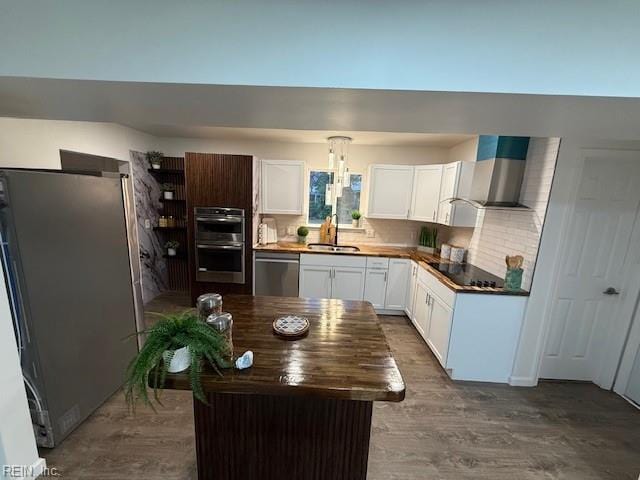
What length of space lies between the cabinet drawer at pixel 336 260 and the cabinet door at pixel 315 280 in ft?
0.25

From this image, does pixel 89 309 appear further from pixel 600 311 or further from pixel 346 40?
pixel 600 311

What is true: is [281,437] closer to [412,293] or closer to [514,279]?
[514,279]

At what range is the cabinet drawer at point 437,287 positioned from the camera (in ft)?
8.14

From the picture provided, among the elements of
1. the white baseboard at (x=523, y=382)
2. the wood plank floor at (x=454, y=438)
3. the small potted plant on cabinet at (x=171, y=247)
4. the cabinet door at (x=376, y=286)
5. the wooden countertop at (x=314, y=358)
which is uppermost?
the wooden countertop at (x=314, y=358)

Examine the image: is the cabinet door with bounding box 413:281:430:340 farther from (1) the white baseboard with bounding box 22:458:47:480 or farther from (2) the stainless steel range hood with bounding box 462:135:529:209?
(1) the white baseboard with bounding box 22:458:47:480

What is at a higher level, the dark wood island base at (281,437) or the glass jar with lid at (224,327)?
the glass jar with lid at (224,327)

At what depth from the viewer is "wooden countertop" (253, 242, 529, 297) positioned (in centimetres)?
237

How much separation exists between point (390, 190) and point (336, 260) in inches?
50.4

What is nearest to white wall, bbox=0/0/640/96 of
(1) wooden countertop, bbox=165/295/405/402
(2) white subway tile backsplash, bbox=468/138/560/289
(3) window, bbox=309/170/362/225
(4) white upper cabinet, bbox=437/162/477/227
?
(1) wooden countertop, bbox=165/295/405/402

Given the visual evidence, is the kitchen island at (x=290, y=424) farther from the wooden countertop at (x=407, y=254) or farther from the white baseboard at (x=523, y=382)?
the white baseboard at (x=523, y=382)

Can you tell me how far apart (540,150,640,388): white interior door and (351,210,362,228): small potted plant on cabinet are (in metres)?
2.38

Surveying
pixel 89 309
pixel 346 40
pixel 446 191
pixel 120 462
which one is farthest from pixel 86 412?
pixel 446 191

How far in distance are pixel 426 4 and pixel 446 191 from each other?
9.51ft

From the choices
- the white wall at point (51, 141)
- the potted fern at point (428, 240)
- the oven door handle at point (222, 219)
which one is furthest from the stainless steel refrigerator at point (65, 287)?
the potted fern at point (428, 240)
